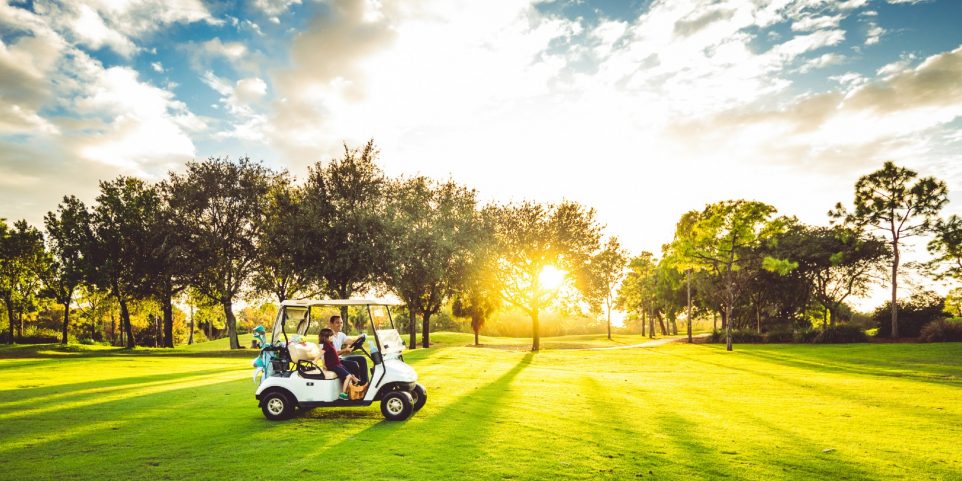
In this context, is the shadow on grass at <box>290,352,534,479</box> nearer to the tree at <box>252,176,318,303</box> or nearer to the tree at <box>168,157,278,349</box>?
the tree at <box>252,176,318,303</box>

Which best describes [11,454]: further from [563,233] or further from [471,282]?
[563,233]

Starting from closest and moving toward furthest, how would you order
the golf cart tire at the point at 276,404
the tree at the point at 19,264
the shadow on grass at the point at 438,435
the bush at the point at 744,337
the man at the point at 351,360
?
the shadow on grass at the point at 438,435, the golf cart tire at the point at 276,404, the man at the point at 351,360, the tree at the point at 19,264, the bush at the point at 744,337

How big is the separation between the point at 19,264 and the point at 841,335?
78912 millimetres

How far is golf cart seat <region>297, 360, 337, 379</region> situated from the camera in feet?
36.3

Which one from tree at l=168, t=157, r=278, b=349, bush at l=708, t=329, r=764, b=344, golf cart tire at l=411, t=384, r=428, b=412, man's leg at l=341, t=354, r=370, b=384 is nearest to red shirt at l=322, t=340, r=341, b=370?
man's leg at l=341, t=354, r=370, b=384

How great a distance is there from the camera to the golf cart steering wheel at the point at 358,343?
36.4ft

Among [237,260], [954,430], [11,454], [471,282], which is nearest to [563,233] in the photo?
[471,282]

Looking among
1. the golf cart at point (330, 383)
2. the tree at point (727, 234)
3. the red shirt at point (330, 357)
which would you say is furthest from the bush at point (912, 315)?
the red shirt at point (330, 357)

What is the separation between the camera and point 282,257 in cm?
3609

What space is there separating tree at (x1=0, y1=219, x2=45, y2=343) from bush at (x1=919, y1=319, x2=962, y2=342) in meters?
80.9

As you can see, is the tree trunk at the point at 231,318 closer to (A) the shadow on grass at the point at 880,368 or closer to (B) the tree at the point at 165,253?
(B) the tree at the point at 165,253

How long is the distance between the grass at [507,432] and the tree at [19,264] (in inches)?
1537

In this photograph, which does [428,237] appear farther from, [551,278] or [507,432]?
[507,432]

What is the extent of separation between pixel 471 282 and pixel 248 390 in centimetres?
2453
